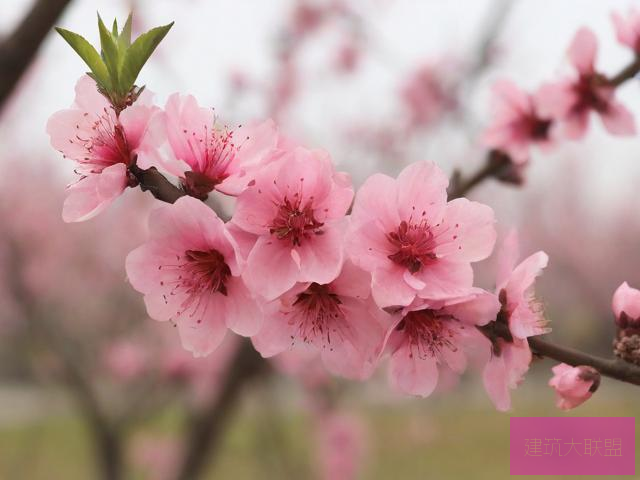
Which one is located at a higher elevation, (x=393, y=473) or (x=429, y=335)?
(x=429, y=335)

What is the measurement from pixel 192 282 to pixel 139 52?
0.27m

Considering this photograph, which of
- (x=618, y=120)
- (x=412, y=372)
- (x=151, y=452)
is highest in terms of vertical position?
(x=618, y=120)

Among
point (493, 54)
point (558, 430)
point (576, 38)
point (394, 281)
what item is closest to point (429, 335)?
point (394, 281)

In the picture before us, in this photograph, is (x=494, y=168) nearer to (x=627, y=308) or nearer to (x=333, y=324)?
(x=627, y=308)

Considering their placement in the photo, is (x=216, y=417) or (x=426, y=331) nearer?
(x=426, y=331)

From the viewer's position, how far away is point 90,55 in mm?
740

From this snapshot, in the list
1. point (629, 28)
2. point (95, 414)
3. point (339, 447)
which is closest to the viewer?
point (629, 28)

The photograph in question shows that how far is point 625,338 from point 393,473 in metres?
9.17

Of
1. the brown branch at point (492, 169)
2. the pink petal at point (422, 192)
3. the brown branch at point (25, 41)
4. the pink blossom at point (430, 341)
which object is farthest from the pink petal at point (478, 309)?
the brown branch at point (25, 41)

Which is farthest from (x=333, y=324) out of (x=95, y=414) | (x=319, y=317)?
(x=95, y=414)

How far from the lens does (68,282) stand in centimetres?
754

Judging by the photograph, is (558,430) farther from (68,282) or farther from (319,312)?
(68,282)

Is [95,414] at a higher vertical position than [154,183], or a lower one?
lower

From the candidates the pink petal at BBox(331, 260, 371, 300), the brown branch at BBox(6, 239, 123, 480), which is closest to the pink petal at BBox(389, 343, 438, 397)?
the pink petal at BBox(331, 260, 371, 300)
